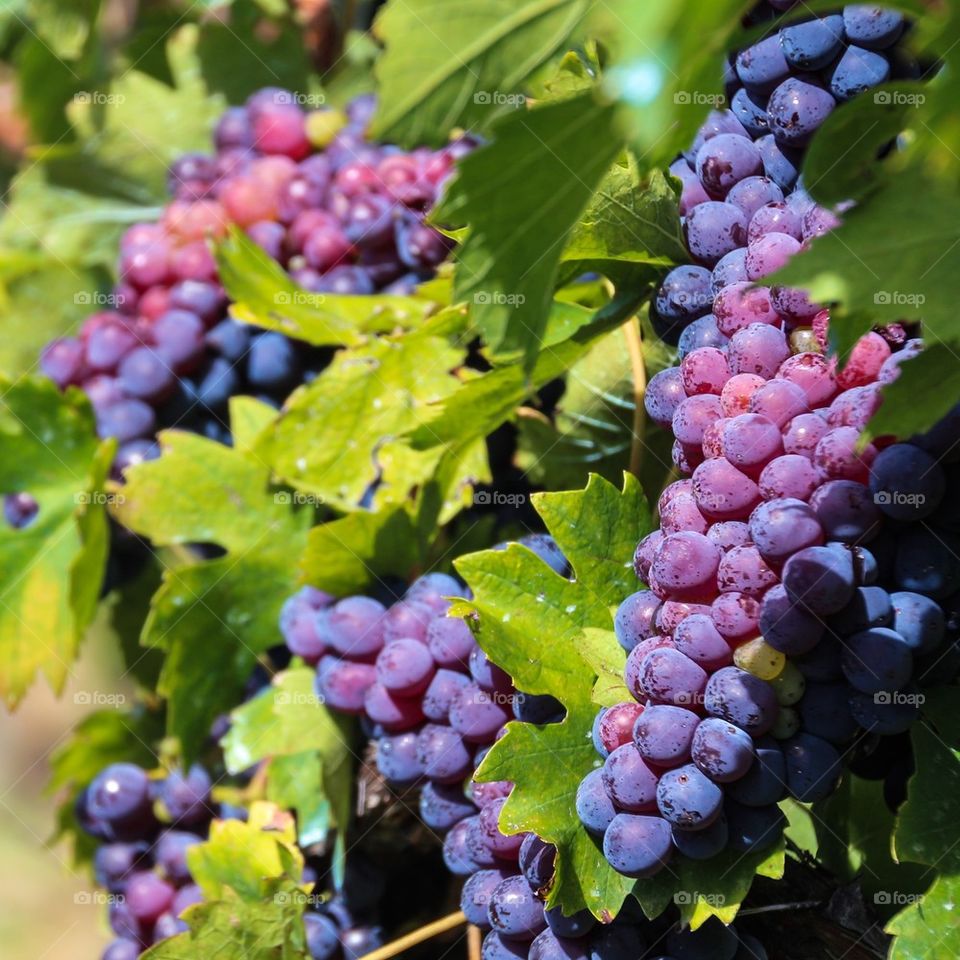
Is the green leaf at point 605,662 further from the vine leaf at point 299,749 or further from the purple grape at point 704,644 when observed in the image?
the vine leaf at point 299,749

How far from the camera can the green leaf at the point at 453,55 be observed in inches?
21.9

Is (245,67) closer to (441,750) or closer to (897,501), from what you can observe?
(441,750)

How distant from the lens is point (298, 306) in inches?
43.1

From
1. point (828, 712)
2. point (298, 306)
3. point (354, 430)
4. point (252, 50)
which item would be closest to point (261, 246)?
point (298, 306)

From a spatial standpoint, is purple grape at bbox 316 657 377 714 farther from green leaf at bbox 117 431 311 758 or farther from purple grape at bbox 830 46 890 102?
purple grape at bbox 830 46 890 102

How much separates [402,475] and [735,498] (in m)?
0.43

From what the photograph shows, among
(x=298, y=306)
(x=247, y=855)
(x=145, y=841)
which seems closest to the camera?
(x=247, y=855)

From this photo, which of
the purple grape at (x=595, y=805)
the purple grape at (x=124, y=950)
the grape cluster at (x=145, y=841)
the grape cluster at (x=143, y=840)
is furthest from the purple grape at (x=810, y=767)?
the purple grape at (x=124, y=950)

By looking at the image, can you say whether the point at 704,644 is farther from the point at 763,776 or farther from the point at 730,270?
the point at 730,270

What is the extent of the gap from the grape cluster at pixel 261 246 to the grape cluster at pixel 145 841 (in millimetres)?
358

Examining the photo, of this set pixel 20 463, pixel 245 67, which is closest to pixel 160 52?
pixel 245 67

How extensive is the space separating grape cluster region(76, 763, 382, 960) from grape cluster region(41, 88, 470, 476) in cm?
36

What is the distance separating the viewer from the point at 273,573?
3.61 feet

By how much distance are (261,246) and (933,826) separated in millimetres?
902
